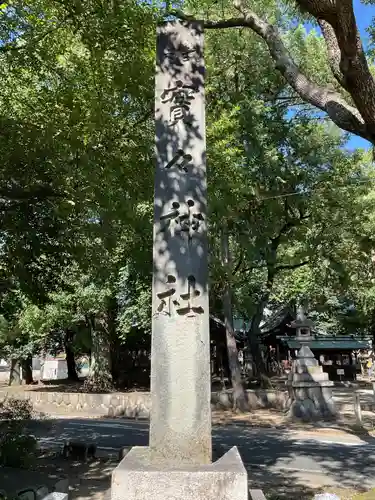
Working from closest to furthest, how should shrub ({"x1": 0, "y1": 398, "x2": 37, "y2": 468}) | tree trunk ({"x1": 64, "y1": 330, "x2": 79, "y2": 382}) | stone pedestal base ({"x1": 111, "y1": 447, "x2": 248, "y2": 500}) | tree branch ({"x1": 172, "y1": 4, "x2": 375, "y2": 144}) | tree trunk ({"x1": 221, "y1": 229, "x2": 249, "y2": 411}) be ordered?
1. stone pedestal base ({"x1": 111, "y1": 447, "x2": 248, "y2": 500})
2. tree branch ({"x1": 172, "y1": 4, "x2": 375, "y2": 144})
3. shrub ({"x1": 0, "y1": 398, "x2": 37, "y2": 468})
4. tree trunk ({"x1": 221, "y1": 229, "x2": 249, "y2": 411})
5. tree trunk ({"x1": 64, "y1": 330, "x2": 79, "y2": 382})

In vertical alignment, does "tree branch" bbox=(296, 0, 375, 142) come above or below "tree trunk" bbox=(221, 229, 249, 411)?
above

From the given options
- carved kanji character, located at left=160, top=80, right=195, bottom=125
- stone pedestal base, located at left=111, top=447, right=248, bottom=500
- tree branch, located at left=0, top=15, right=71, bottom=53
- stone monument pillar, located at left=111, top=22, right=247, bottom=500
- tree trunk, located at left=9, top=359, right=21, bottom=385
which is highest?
tree branch, located at left=0, top=15, right=71, bottom=53

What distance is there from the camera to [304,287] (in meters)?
29.8

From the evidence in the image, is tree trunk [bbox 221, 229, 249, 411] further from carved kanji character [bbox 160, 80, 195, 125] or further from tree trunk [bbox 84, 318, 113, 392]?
carved kanji character [bbox 160, 80, 195, 125]

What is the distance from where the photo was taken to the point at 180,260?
4367 millimetres

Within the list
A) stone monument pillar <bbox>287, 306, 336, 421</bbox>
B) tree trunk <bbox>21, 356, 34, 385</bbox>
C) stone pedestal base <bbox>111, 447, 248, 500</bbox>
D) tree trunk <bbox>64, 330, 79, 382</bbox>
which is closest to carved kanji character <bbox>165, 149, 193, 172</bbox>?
stone pedestal base <bbox>111, 447, 248, 500</bbox>

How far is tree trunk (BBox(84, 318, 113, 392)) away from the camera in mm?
24844

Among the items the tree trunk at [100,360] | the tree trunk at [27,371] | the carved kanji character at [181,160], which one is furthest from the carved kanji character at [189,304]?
the tree trunk at [27,371]

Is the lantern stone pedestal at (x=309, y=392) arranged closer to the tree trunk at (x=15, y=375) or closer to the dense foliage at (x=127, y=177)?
the dense foliage at (x=127, y=177)

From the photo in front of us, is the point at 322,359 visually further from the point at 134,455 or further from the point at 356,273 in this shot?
the point at 134,455

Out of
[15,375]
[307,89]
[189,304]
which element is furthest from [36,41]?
[15,375]

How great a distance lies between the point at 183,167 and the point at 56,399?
766 inches

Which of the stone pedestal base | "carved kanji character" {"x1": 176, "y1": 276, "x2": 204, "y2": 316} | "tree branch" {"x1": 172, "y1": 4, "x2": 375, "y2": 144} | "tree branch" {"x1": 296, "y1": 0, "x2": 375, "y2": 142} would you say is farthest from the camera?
"tree branch" {"x1": 172, "y1": 4, "x2": 375, "y2": 144}

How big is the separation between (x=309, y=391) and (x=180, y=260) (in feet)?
47.2
